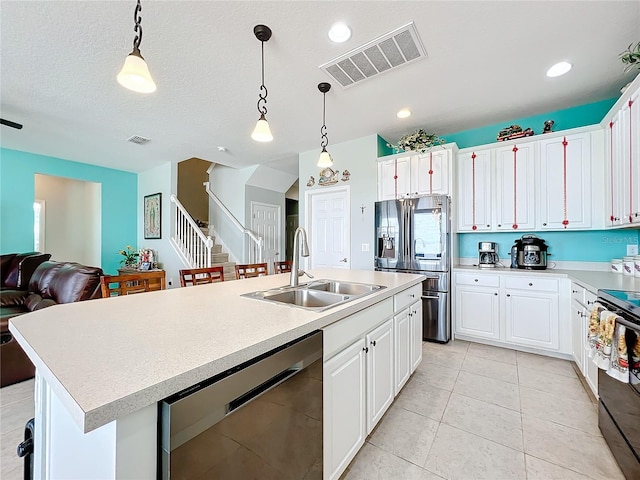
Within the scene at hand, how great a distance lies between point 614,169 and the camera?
8.29ft

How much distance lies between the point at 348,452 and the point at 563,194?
3.41m

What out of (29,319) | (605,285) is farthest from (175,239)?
(605,285)

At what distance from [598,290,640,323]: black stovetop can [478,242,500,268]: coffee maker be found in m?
1.80

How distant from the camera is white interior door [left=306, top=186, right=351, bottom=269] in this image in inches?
169

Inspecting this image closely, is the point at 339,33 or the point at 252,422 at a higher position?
the point at 339,33

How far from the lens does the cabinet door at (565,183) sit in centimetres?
288

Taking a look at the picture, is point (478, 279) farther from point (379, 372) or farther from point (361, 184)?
point (379, 372)

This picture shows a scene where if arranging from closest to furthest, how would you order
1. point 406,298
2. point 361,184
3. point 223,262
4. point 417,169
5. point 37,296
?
point 406,298 < point 37,296 < point 417,169 < point 361,184 < point 223,262

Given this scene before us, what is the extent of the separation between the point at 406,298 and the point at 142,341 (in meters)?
1.80

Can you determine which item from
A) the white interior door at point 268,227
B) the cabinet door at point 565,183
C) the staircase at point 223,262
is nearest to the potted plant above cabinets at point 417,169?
the cabinet door at point 565,183

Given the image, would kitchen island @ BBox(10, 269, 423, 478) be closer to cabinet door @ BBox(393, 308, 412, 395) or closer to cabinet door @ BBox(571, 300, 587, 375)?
cabinet door @ BBox(393, 308, 412, 395)

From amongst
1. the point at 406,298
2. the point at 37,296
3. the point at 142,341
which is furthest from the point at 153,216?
the point at 142,341

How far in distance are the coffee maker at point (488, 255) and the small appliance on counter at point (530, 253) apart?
22cm

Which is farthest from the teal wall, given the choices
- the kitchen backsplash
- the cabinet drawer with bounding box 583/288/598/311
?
the cabinet drawer with bounding box 583/288/598/311
